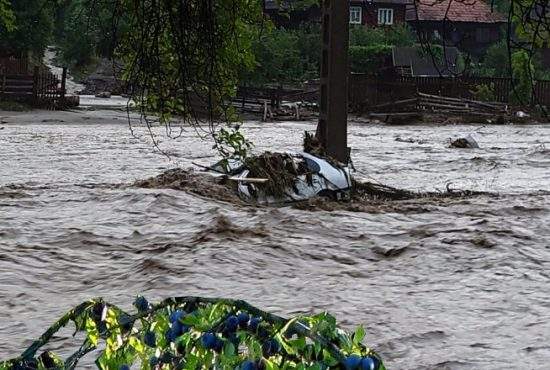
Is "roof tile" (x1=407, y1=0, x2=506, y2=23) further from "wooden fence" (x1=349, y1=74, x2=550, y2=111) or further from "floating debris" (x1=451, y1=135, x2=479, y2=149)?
"wooden fence" (x1=349, y1=74, x2=550, y2=111)

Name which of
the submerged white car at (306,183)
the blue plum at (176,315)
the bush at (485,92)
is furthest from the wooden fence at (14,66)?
the blue plum at (176,315)

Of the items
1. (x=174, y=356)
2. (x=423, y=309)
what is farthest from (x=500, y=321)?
(x=174, y=356)

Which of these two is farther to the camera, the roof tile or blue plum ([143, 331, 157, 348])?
the roof tile

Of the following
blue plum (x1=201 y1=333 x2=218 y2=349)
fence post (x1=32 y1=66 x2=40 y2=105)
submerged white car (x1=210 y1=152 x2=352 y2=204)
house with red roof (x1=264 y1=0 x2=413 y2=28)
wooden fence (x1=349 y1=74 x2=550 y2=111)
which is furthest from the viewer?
wooden fence (x1=349 y1=74 x2=550 y2=111)

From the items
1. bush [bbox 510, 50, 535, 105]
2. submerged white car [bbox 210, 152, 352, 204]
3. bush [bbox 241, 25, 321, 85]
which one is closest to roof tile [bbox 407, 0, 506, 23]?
bush [bbox 510, 50, 535, 105]

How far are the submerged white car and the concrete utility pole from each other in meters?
1.74

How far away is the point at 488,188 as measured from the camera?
67.5 ft

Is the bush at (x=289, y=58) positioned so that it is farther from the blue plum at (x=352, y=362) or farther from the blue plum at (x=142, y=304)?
the blue plum at (x=352, y=362)

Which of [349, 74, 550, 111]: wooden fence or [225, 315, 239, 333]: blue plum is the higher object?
[349, 74, 550, 111]: wooden fence

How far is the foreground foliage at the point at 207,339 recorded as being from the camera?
123cm

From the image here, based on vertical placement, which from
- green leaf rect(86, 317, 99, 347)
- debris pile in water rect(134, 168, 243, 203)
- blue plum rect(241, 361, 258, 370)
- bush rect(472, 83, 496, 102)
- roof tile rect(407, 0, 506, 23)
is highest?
roof tile rect(407, 0, 506, 23)

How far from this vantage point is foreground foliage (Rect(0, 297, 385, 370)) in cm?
123

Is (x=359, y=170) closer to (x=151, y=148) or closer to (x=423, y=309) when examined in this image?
(x=151, y=148)

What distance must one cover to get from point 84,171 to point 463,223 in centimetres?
1059
